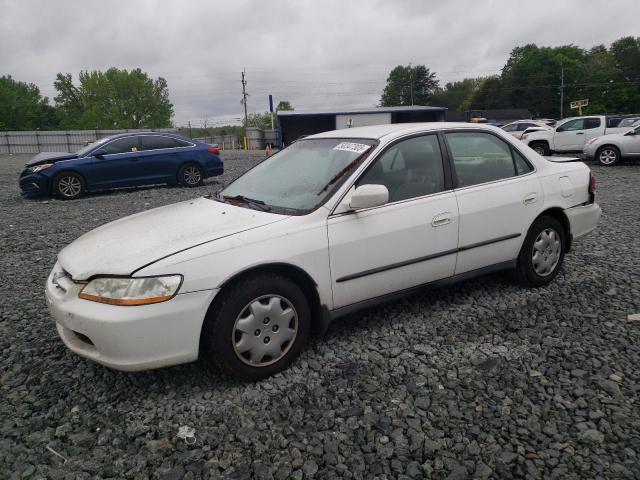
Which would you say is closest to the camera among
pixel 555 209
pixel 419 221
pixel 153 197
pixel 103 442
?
pixel 103 442

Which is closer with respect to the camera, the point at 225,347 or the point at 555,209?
the point at 225,347

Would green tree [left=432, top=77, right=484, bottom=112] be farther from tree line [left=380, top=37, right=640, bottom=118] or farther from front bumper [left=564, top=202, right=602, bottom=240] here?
front bumper [left=564, top=202, right=602, bottom=240]

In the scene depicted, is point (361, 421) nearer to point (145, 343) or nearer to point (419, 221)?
point (145, 343)

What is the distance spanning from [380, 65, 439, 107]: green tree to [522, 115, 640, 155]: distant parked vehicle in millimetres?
85301

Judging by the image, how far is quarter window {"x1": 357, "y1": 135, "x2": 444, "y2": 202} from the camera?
3.37 m

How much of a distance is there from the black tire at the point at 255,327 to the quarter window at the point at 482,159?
1.72m

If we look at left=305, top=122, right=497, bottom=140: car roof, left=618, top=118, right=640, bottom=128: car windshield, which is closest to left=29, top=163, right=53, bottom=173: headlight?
left=305, top=122, right=497, bottom=140: car roof

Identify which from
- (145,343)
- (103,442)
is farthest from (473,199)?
(103,442)

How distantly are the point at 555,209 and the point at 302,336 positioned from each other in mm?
2677

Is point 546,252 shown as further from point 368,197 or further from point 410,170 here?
point 368,197

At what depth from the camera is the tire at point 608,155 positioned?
1514 centimetres

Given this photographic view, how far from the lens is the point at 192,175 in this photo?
11922mm

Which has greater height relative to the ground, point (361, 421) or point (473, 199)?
point (473, 199)

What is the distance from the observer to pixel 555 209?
4246 millimetres
